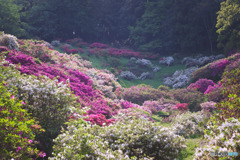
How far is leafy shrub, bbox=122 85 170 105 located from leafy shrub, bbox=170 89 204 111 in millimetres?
819

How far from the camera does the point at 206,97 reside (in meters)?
13.9

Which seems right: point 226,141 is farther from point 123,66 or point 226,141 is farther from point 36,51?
point 123,66

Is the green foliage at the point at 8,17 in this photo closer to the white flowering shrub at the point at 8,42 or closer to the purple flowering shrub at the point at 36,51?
the purple flowering shrub at the point at 36,51

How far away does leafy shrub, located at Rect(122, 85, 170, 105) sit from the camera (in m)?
15.0

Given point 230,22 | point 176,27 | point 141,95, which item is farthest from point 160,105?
point 176,27

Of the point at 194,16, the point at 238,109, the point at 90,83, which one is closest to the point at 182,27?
the point at 194,16

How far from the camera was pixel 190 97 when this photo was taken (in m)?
14.4

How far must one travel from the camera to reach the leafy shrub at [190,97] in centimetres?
1351

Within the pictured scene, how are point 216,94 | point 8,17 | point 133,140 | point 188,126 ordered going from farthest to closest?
point 8,17
point 216,94
point 188,126
point 133,140

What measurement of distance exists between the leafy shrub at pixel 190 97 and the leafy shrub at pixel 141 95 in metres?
0.82

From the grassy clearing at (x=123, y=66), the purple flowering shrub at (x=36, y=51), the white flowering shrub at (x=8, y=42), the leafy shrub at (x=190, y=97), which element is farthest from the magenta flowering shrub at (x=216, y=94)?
the white flowering shrub at (x=8, y=42)

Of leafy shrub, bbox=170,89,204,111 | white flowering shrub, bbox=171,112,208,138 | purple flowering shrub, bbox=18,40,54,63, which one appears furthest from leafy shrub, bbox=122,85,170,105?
purple flowering shrub, bbox=18,40,54,63

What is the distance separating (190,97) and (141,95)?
3.52 m

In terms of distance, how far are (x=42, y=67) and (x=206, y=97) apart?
1069cm
